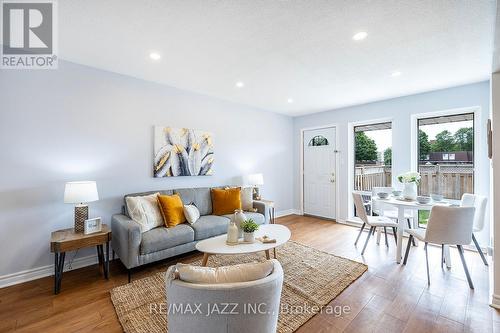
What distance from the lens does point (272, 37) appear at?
2.16m

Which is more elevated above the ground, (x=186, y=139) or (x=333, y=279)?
(x=186, y=139)

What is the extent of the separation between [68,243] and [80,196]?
18.5 inches

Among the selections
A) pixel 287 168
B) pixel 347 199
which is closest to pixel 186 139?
pixel 287 168

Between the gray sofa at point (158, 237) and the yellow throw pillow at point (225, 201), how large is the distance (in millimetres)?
155

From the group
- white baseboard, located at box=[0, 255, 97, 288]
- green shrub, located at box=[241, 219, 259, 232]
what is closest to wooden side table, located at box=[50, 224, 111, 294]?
white baseboard, located at box=[0, 255, 97, 288]

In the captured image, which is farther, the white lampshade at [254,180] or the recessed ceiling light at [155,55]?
the white lampshade at [254,180]

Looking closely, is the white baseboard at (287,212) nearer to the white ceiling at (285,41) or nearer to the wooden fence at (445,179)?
the wooden fence at (445,179)

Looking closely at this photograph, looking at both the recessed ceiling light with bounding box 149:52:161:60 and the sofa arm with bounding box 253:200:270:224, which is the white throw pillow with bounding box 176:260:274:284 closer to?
the recessed ceiling light with bounding box 149:52:161:60

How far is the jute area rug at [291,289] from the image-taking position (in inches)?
70.0

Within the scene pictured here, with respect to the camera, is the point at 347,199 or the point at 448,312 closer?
the point at 448,312

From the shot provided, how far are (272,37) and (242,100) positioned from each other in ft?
7.02

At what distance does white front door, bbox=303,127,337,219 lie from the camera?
494cm

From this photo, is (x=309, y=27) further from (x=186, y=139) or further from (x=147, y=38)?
(x=186, y=139)

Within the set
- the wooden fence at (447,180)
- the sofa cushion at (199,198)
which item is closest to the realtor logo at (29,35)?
the sofa cushion at (199,198)
